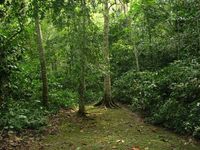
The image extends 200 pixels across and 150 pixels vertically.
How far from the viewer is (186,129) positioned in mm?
9578

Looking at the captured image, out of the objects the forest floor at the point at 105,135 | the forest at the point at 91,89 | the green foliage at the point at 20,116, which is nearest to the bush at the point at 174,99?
the forest at the point at 91,89

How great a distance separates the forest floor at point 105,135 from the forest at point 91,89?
3 cm

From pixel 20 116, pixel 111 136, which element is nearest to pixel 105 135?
pixel 111 136

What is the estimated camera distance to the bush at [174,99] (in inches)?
394

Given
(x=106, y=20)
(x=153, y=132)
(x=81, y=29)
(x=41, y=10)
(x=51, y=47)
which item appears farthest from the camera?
(x=51, y=47)

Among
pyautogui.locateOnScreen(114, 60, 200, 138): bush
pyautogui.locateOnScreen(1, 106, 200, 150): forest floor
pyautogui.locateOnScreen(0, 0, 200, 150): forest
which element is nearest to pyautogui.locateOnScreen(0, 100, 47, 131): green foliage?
pyautogui.locateOnScreen(0, 0, 200, 150): forest

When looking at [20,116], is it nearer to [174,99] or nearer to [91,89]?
[174,99]

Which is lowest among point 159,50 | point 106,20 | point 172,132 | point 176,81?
point 172,132

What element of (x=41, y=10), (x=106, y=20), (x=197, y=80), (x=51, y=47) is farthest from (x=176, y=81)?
(x=51, y=47)

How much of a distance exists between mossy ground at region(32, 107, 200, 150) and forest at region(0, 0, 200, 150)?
1.1 inches

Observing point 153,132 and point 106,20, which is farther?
point 106,20

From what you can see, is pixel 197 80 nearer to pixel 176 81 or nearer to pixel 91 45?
pixel 176 81

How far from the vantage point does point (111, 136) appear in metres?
9.78

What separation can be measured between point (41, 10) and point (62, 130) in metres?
4.17
